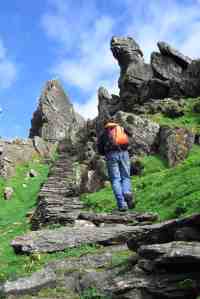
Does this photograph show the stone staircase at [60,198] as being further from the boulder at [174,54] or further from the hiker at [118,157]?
the boulder at [174,54]

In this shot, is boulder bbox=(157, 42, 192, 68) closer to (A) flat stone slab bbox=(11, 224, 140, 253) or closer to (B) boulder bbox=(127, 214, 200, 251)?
(A) flat stone slab bbox=(11, 224, 140, 253)

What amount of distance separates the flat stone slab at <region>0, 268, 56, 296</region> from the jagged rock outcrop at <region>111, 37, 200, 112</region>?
36.7 m

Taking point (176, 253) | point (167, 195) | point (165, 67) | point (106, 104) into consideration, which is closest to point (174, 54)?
point (165, 67)

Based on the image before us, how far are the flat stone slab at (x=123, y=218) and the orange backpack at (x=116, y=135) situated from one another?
278 centimetres

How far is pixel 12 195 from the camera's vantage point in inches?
1485

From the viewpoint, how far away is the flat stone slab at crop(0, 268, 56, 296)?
10.4m

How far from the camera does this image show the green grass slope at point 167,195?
54.1ft

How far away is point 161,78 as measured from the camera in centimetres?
5119

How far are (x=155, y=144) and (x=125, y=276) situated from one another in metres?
24.8

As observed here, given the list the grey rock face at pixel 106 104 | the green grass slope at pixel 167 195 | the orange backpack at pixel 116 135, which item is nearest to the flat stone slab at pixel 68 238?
the green grass slope at pixel 167 195

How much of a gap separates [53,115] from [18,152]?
21370 mm

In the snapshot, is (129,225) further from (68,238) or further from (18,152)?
(18,152)

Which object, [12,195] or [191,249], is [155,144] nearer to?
[12,195]

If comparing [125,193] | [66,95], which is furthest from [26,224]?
[66,95]
